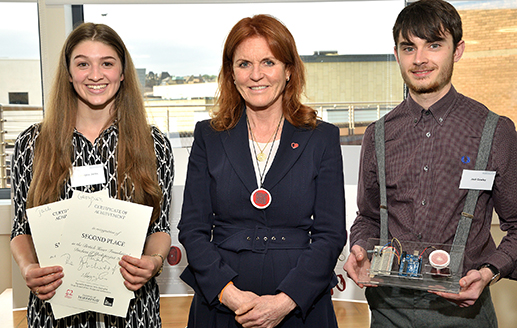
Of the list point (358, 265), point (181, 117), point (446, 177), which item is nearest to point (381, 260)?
point (358, 265)

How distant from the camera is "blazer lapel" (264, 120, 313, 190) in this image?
1.79 metres

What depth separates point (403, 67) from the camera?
187 centimetres

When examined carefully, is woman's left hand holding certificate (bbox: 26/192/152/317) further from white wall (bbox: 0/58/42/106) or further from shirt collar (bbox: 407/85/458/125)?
white wall (bbox: 0/58/42/106)

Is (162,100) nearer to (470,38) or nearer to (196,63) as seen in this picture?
(196,63)

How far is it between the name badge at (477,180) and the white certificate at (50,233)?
1.50 metres

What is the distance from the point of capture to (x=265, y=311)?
164 centimetres

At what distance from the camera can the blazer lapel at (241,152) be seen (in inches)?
70.9

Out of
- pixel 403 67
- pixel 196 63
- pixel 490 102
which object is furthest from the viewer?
pixel 196 63

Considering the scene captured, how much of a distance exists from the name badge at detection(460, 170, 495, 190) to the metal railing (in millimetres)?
2404

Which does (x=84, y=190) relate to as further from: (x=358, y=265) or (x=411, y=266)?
(x=411, y=266)

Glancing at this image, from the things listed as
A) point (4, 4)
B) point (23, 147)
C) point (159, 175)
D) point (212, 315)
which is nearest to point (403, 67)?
point (159, 175)

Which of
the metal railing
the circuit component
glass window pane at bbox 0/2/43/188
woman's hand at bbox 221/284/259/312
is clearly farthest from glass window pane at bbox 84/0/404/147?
woman's hand at bbox 221/284/259/312

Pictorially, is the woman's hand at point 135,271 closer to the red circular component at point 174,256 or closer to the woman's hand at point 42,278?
the woman's hand at point 42,278

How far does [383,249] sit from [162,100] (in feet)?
9.79
